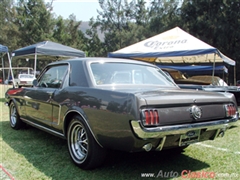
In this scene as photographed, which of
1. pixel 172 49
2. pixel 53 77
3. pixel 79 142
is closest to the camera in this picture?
pixel 79 142

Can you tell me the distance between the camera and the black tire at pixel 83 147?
9.09 ft

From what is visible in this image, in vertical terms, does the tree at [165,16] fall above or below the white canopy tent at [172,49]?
above

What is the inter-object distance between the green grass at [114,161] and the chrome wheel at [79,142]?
0.57 ft

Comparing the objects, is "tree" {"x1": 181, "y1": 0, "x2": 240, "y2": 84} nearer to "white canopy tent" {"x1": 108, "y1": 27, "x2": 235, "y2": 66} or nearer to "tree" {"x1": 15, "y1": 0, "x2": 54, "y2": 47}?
"white canopy tent" {"x1": 108, "y1": 27, "x2": 235, "y2": 66}

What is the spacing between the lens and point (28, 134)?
15.5ft

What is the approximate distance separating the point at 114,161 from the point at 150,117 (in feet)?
4.06

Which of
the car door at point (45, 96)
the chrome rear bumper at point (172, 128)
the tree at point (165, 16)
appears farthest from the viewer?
the tree at point (165, 16)

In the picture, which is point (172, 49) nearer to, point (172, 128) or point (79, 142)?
point (79, 142)

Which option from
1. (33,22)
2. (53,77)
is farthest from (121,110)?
(33,22)

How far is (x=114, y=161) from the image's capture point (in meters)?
3.23

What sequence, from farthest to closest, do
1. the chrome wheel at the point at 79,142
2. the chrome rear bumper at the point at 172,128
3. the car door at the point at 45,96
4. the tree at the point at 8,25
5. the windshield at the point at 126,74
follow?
the tree at the point at 8,25, the car door at the point at 45,96, the windshield at the point at 126,74, the chrome wheel at the point at 79,142, the chrome rear bumper at the point at 172,128

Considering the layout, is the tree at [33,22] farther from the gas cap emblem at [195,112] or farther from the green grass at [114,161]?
the gas cap emblem at [195,112]

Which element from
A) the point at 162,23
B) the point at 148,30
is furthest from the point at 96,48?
the point at 162,23

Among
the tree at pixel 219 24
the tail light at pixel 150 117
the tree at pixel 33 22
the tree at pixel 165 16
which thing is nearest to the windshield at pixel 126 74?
the tail light at pixel 150 117
